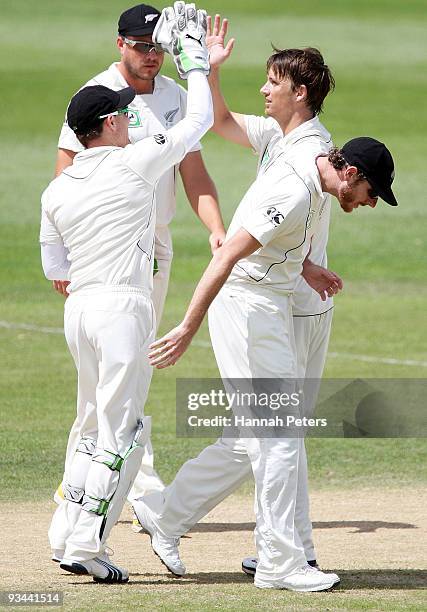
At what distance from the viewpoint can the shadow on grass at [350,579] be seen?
619cm

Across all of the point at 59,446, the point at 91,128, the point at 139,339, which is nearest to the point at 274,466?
the point at 139,339

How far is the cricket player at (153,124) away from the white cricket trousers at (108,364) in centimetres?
140

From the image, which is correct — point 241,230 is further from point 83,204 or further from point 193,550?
point 193,550

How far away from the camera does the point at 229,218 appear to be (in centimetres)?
2109

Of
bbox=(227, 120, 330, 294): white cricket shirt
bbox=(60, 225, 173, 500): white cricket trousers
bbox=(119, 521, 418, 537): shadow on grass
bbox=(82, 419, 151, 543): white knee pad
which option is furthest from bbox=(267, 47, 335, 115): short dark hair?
bbox=(119, 521, 418, 537): shadow on grass

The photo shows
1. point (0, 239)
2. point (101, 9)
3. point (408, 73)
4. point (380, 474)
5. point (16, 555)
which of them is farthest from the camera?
point (101, 9)

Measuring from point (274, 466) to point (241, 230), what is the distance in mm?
1052

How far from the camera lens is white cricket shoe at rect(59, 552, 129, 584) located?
6039mm

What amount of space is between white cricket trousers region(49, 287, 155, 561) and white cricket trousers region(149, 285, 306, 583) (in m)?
0.37

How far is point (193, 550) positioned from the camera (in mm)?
7074

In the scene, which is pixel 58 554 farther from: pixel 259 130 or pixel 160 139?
pixel 259 130

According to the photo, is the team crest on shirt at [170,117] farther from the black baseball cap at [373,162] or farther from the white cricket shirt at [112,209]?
the black baseball cap at [373,162]

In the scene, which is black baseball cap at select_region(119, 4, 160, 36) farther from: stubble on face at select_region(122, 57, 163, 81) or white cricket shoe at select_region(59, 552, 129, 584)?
white cricket shoe at select_region(59, 552, 129, 584)

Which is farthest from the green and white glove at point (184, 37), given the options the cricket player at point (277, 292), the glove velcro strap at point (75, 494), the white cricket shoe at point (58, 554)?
the white cricket shoe at point (58, 554)
